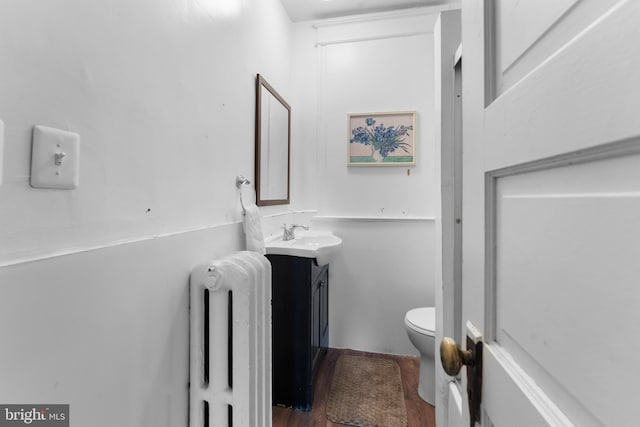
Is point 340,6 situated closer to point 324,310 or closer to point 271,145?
point 271,145

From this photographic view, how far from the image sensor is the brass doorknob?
1.68 feet

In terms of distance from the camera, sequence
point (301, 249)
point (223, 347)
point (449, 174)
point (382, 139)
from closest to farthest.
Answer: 1. point (223, 347)
2. point (449, 174)
3. point (301, 249)
4. point (382, 139)

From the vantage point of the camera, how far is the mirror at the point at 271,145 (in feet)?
5.41

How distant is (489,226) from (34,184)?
33.4 inches

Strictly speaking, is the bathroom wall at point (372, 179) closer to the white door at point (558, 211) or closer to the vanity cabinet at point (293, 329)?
the vanity cabinet at point (293, 329)

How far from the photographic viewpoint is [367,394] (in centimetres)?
178

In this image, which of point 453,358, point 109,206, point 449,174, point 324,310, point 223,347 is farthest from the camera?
point 324,310

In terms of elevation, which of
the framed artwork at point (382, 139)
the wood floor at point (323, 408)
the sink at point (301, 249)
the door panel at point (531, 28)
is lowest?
the wood floor at point (323, 408)

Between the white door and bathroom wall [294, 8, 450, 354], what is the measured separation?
179 cm

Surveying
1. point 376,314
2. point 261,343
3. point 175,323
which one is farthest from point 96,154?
point 376,314

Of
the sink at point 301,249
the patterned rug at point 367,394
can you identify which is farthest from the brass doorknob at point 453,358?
the patterned rug at point 367,394

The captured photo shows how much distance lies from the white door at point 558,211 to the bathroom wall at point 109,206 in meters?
0.83

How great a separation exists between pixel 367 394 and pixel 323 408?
295 mm

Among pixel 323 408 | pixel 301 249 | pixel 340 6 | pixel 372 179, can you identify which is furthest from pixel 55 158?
pixel 340 6
